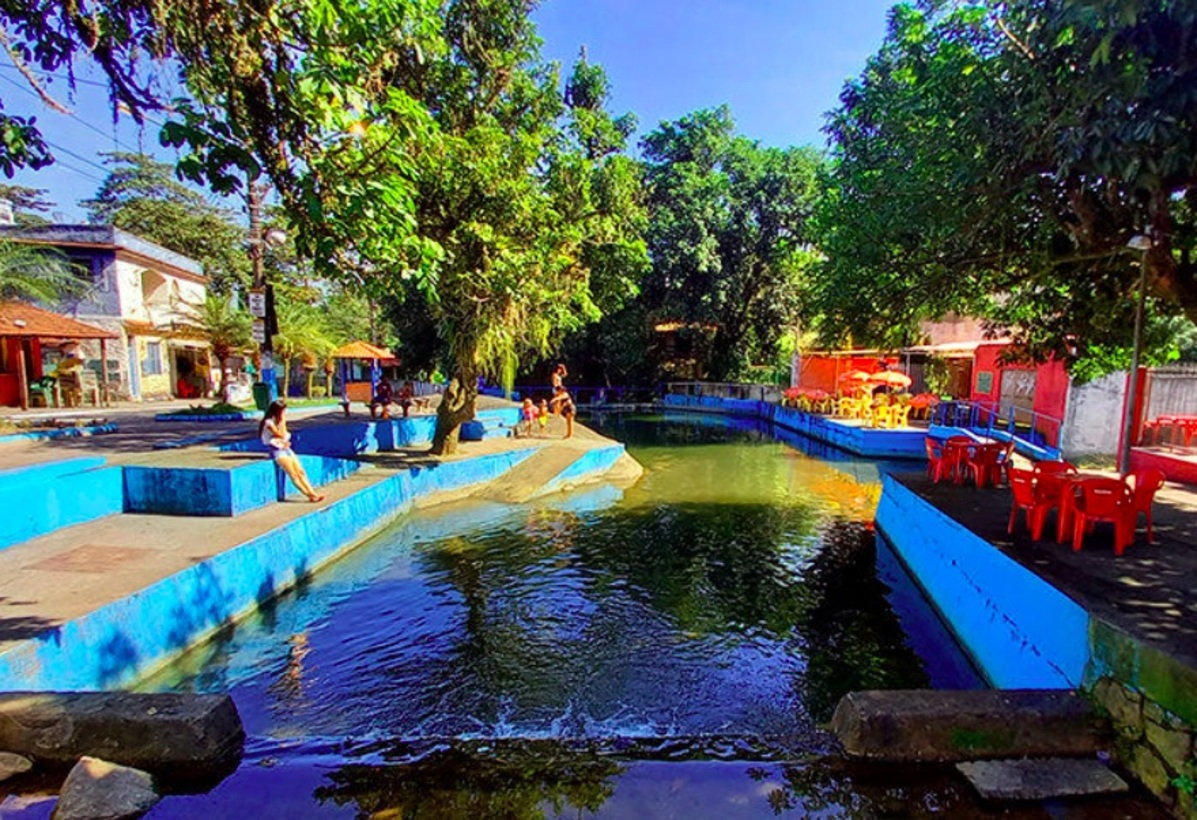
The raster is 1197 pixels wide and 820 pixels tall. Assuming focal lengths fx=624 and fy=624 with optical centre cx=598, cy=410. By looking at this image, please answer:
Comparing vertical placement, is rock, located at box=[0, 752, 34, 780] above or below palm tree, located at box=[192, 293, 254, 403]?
below

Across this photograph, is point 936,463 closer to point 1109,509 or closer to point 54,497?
point 1109,509

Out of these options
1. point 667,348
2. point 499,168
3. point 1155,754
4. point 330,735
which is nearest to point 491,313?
point 499,168

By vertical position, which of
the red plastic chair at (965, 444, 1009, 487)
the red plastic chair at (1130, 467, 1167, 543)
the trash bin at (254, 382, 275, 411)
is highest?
the trash bin at (254, 382, 275, 411)

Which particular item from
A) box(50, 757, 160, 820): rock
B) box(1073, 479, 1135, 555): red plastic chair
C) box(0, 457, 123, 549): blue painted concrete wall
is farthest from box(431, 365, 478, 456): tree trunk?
box(1073, 479, 1135, 555): red plastic chair

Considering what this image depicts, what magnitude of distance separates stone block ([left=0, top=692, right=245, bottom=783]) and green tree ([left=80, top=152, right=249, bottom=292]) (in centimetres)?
3480

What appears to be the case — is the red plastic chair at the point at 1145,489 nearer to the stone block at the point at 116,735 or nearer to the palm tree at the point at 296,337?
the stone block at the point at 116,735

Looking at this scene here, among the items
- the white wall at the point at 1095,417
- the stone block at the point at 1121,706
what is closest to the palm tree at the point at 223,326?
the stone block at the point at 1121,706

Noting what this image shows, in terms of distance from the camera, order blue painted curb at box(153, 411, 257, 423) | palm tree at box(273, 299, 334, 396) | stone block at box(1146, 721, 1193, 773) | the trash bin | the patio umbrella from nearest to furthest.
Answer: stone block at box(1146, 721, 1193, 773) → the trash bin → blue painted curb at box(153, 411, 257, 423) → the patio umbrella → palm tree at box(273, 299, 334, 396)

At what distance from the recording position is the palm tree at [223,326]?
66.0 feet

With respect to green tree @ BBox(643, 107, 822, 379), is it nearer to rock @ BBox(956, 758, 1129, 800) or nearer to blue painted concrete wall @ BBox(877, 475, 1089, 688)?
blue painted concrete wall @ BBox(877, 475, 1089, 688)

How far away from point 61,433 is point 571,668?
46.8ft

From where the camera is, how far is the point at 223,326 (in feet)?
66.0

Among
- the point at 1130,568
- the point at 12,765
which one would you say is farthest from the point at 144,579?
the point at 1130,568

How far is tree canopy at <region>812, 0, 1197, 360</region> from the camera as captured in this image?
4.47 metres
